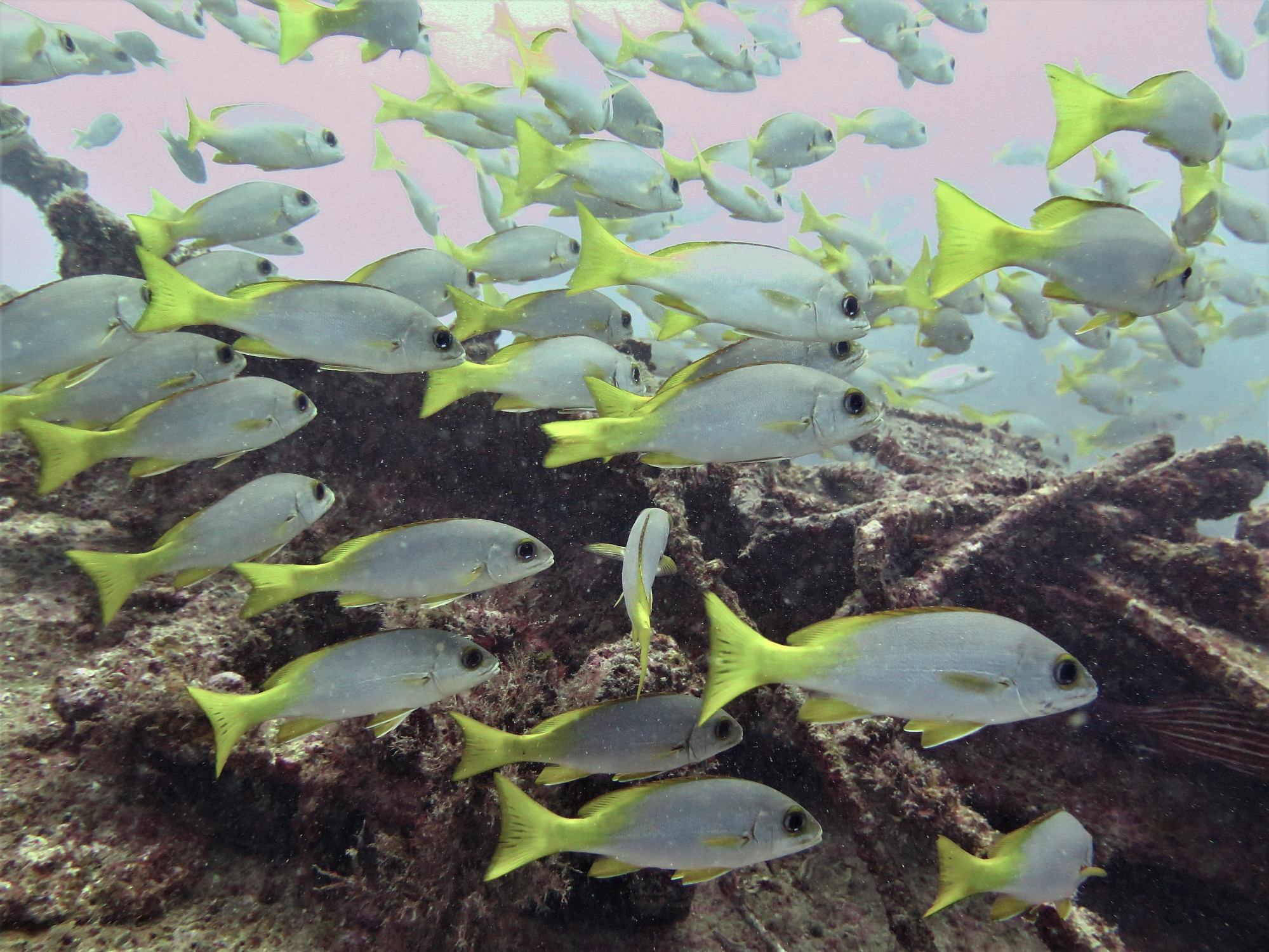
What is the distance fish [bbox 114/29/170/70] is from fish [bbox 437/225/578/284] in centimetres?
732

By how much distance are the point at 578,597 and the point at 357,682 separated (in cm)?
190

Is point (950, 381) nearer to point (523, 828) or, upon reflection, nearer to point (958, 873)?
point (958, 873)

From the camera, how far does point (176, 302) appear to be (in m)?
2.72

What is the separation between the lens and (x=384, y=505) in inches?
165

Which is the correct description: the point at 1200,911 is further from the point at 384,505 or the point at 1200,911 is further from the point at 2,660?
the point at 2,660

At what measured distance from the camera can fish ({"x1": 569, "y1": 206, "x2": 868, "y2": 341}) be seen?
261 cm

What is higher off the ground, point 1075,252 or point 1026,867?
point 1075,252

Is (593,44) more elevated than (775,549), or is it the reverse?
(593,44)

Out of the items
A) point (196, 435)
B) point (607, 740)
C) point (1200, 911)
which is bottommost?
point (1200, 911)

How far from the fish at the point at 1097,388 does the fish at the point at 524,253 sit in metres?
8.98

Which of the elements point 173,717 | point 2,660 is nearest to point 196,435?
point 173,717

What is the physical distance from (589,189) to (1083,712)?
15.7 ft

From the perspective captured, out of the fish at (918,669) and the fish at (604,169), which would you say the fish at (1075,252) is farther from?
the fish at (604,169)

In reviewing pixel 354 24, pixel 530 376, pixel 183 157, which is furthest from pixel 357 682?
pixel 183 157
